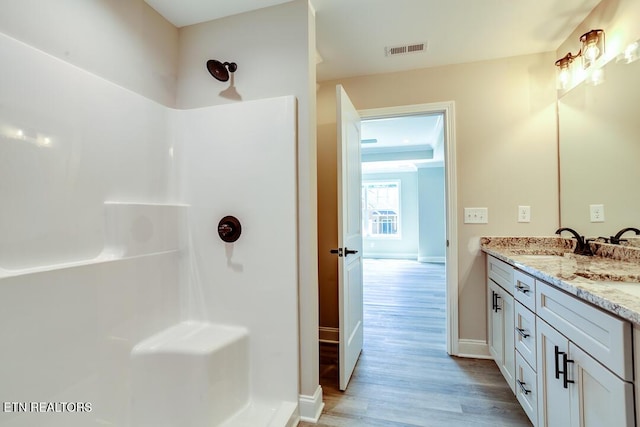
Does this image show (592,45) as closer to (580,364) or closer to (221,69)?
(580,364)

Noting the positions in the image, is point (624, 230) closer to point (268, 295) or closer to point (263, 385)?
point (268, 295)

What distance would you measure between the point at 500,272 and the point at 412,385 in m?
1.00

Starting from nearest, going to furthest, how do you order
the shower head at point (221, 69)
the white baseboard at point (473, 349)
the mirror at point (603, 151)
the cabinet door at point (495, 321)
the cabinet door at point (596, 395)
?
the cabinet door at point (596, 395), the mirror at point (603, 151), the shower head at point (221, 69), the cabinet door at point (495, 321), the white baseboard at point (473, 349)

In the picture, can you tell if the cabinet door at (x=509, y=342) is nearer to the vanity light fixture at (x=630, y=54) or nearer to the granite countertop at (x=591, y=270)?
the granite countertop at (x=591, y=270)

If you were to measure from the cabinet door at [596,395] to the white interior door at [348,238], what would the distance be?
45.4 inches

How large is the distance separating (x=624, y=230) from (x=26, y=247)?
2.94 meters

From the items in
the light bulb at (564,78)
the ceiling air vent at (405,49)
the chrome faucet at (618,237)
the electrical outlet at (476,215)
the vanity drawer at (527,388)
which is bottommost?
the vanity drawer at (527,388)

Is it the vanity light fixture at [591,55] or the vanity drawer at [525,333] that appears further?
the vanity light fixture at [591,55]

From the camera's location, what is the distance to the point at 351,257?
81.4 inches

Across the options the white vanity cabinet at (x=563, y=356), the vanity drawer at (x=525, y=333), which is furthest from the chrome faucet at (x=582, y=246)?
the vanity drawer at (x=525, y=333)

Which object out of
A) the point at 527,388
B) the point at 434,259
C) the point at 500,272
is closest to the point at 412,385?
the point at 527,388

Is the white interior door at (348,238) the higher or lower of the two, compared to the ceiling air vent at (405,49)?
lower

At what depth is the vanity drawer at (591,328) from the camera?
812mm

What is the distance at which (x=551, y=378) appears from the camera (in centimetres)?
124
